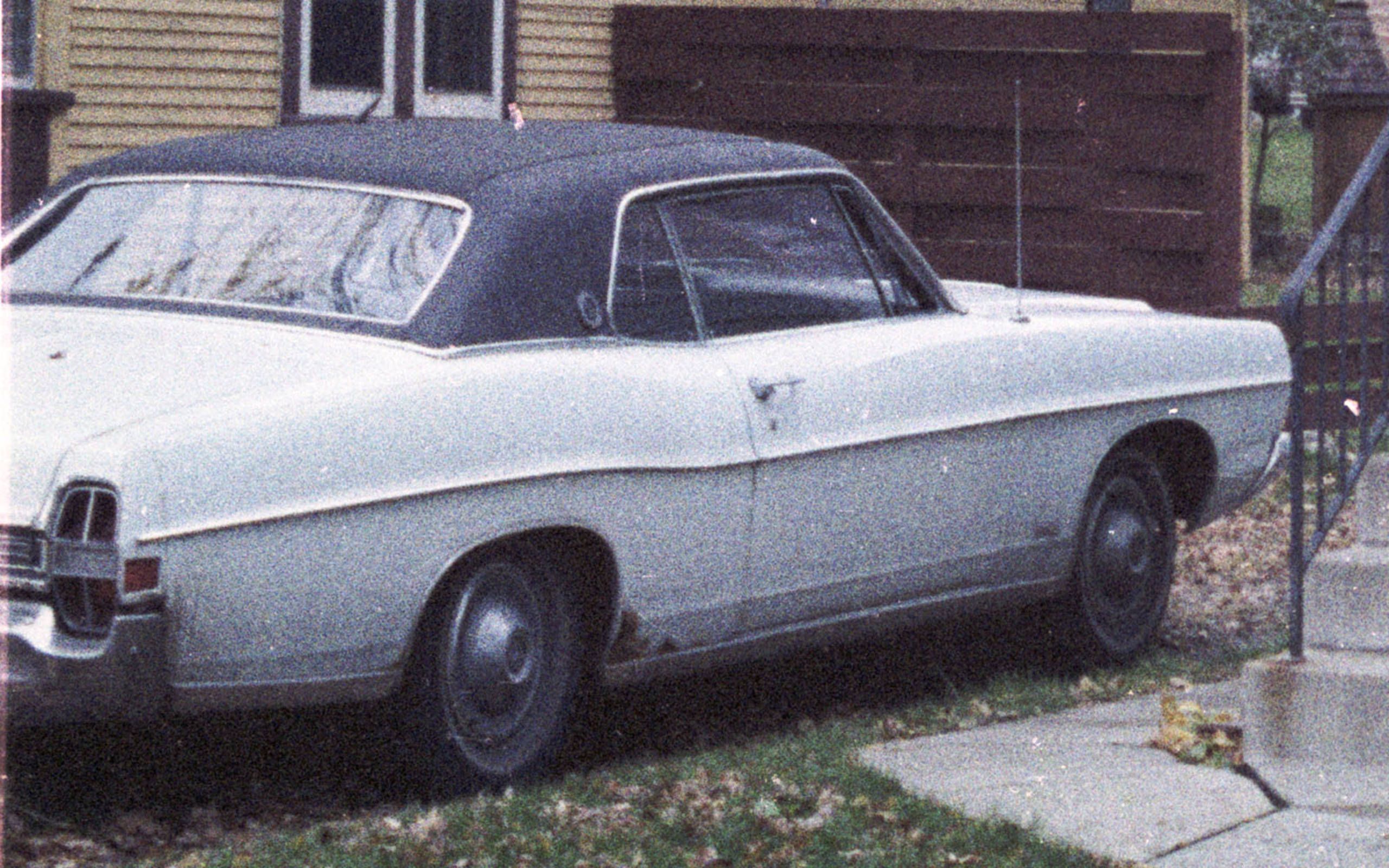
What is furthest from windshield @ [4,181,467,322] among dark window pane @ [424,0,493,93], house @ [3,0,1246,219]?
dark window pane @ [424,0,493,93]

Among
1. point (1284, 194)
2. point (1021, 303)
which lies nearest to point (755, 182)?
point (1021, 303)

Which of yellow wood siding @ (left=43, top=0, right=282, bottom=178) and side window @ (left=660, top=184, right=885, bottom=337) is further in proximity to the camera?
yellow wood siding @ (left=43, top=0, right=282, bottom=178)

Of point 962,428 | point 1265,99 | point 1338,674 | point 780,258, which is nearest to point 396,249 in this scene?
point 780,258

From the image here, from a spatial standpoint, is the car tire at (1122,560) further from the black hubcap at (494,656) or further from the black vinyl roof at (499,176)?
the black hubcap at (494,656)

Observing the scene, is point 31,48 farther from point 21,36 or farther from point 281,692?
point 281,692

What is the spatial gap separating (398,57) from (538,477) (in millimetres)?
9094

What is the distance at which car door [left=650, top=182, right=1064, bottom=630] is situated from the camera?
6.21 metres

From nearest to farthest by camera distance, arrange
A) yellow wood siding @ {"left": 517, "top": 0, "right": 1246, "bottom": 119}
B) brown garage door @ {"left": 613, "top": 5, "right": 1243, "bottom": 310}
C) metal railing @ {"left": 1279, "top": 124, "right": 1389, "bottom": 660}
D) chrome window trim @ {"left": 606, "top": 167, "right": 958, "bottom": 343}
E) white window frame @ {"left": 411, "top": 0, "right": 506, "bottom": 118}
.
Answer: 1. metal railing @ {"left": 1279, "top": 124, "right": 1389, "bottom": 660}
2. chrome window trim @ {"left": 606, "top": 167, "right": 958, "bottom": 343}
3. brown garage door @ {"left": 613, "top": 5, "right": 1243, "bottom": 310}
4. white window frame @ {"left": 411, "top": 0, "right": 506, "bottom": 118}
5. yellow wood siding @ {"left": 517, "top": 0, "right": 1246, "bottom": 119}

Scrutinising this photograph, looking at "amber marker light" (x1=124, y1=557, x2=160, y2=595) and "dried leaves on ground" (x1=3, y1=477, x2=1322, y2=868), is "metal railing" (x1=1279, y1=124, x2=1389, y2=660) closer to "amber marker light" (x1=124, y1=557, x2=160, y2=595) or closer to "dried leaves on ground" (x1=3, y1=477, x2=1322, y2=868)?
"dried leaves on ground" (x1=3, y1=477, x2=1322, y2=868)

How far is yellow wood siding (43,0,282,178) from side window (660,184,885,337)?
235 inches

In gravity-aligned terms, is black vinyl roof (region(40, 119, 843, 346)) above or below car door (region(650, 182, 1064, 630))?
above

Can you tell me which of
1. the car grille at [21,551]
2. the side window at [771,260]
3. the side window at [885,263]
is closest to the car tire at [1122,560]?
the side window at [885,263]

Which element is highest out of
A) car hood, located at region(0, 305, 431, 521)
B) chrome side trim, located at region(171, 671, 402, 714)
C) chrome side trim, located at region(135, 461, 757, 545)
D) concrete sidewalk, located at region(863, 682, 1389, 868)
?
car hood, located at region(0, 305, 431, 521)

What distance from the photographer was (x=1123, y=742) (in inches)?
239
